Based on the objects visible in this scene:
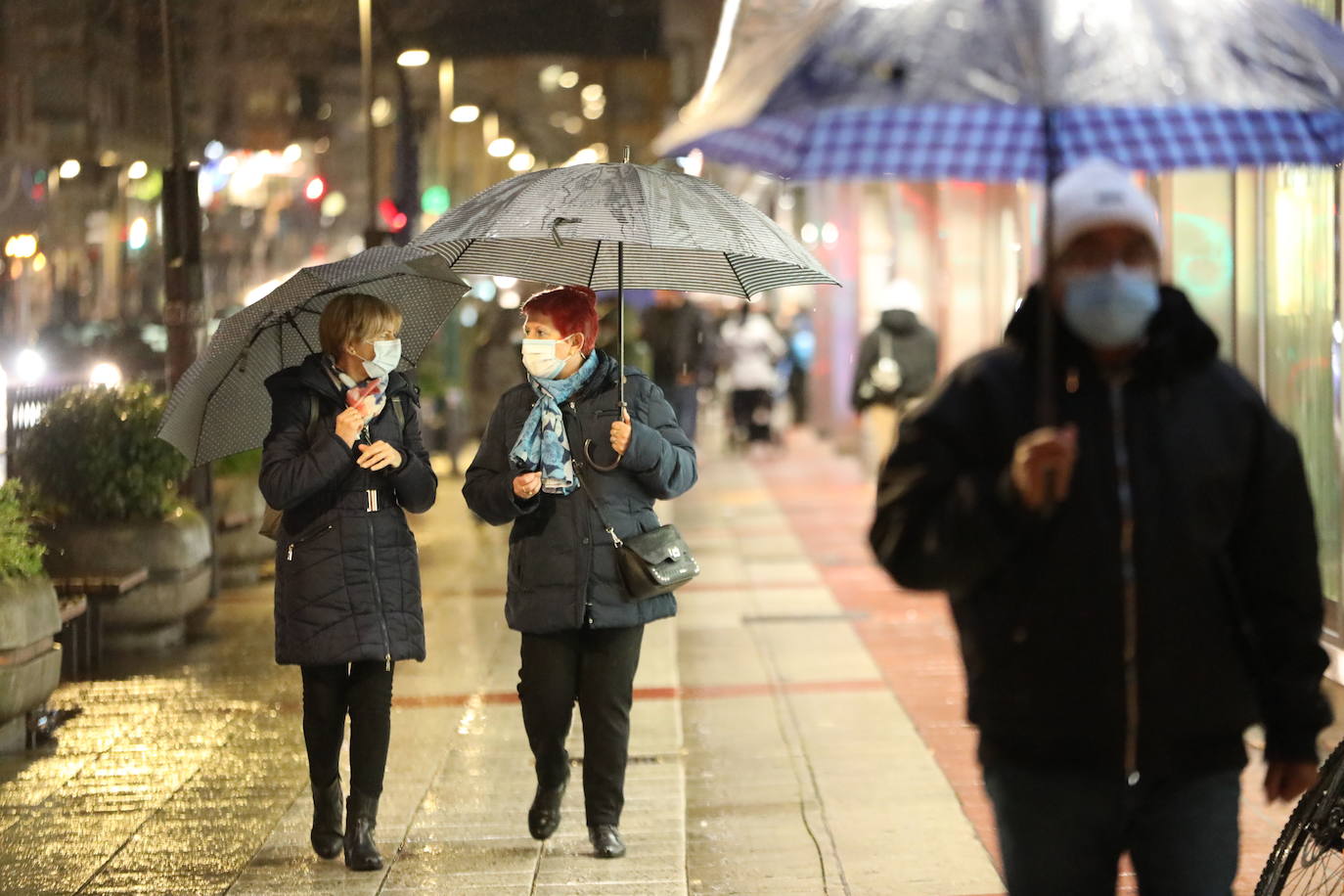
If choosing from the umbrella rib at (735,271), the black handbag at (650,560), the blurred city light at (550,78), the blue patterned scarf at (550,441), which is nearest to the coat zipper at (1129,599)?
the black handbag at (650,560)

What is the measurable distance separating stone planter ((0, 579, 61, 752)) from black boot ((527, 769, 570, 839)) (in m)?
2.36

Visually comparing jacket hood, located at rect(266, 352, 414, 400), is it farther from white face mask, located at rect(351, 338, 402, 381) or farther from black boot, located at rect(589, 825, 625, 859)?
black boot, located at rect(589, 825, 625, 859)

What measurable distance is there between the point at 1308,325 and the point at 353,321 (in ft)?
17.2

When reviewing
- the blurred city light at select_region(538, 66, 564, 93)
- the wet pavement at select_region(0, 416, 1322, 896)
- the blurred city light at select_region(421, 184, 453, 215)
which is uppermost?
the blurred city light at select_region(538, 66, 564, 93)

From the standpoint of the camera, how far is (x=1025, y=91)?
324cm

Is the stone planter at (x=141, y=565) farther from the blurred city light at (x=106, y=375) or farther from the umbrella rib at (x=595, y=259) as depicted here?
the umbrella rib at (x=595, y=259)

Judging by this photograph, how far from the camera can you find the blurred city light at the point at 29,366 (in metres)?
10.8

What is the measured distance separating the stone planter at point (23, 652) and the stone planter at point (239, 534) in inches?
171

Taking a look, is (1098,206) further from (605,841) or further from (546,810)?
(546,810)

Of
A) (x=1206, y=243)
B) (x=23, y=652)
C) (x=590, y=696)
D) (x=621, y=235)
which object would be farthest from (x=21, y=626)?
(x=1206, y=243)

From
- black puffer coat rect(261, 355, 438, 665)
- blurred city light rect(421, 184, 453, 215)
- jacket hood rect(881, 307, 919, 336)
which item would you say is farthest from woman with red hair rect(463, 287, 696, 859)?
blurred city light rect(421, 184, 453, 215)

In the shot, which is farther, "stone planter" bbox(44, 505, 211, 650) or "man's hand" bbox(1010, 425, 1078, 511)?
"stone planter" bbox(44, 505, 211, 650)

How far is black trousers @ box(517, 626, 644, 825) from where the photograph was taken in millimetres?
6102

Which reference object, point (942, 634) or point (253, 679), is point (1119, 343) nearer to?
point (253, 679)
